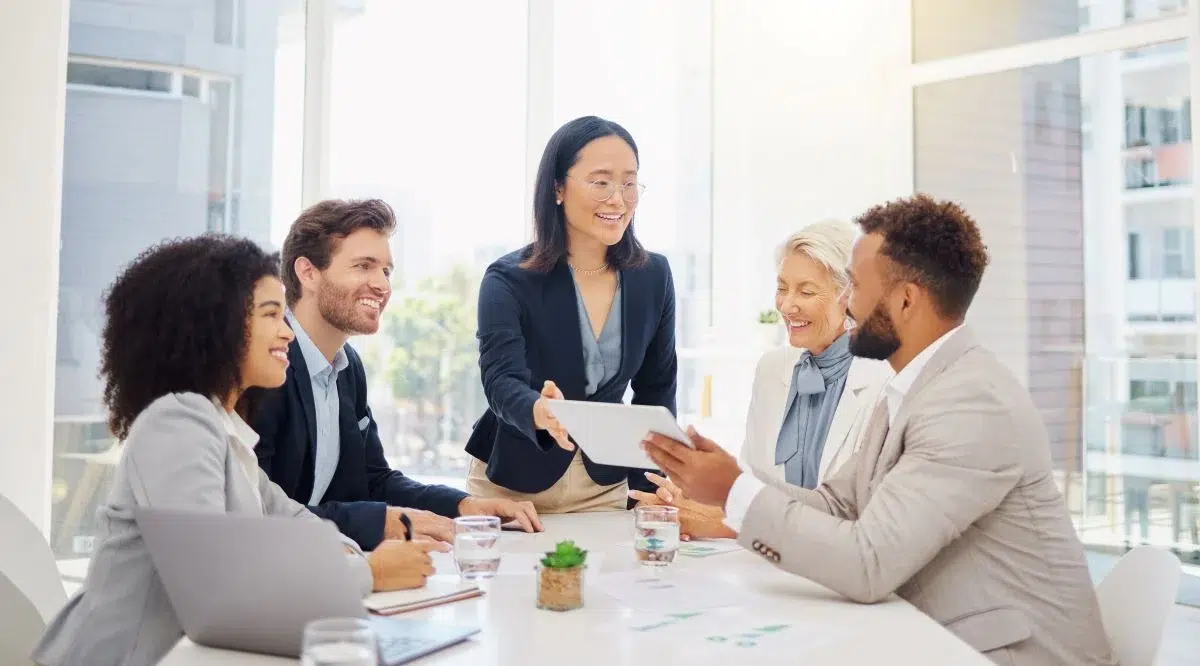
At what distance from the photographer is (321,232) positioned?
2.73 meters

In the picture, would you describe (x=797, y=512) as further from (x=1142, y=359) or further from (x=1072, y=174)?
(x=1072, y=174)

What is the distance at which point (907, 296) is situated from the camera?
6.72 ft

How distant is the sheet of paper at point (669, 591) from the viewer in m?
1.76

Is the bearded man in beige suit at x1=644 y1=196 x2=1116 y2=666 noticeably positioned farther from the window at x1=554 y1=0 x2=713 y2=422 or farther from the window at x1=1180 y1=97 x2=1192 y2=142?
the window at x1=554 y1=0 x2=713 y2=422

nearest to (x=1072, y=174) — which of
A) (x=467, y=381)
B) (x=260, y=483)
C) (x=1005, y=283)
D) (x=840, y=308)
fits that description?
(x=1005, y=283)

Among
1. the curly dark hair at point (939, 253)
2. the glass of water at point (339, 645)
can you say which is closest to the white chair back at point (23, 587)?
the glass of water at point (339, 645)

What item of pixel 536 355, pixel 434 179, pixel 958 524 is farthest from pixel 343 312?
pixel 434 179

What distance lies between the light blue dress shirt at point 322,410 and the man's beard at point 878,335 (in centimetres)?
122

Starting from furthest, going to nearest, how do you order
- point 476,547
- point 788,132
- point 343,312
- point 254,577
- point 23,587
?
point 788,132, point 343,312, point 23,587, point 476,547, point 254,577

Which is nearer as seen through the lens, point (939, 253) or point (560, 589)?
point (560, 589)

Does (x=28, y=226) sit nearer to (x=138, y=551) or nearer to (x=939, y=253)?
(x=138, y=551)

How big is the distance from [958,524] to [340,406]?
58.0 inches

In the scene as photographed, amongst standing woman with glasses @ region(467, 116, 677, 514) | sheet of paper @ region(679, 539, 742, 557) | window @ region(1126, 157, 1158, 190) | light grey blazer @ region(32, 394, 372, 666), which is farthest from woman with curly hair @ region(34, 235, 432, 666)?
window @ region(1126, 157, 1158, 190)

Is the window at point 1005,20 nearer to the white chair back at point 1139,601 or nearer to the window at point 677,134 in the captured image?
the window at point 677,134
